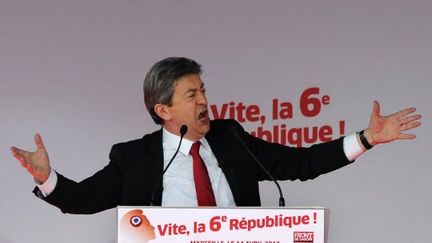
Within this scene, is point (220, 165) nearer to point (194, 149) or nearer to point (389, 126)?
point (194, 149)

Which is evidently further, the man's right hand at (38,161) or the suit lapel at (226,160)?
the suit lapel at (226,160)

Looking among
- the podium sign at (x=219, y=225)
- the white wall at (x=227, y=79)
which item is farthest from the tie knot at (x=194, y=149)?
the white wall at (x=227, y=79)

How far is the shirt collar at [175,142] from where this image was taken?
9.16 feet

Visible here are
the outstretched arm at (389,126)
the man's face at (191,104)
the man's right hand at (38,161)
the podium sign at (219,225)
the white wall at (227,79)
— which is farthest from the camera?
the white wall at (227,79)

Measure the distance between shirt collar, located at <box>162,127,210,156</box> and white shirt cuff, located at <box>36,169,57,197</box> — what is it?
40 cm

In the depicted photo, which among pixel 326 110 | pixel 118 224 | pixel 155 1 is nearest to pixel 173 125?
pixel 118 224

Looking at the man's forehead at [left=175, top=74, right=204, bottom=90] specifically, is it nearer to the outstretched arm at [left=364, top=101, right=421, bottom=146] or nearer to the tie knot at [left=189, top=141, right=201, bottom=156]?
the tie knot at [left=189, top=141, right=201, bottom=156]

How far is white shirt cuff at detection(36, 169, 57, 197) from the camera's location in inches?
101

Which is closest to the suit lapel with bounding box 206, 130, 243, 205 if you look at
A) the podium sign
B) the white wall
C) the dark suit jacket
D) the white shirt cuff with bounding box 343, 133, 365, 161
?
the dark suit jacket

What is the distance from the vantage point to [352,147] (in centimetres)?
271

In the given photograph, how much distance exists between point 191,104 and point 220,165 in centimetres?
21

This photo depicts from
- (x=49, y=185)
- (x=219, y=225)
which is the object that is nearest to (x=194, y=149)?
(x=49, y=185)

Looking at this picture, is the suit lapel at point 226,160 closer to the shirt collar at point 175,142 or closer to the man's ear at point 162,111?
the shirt collar at point 175,142

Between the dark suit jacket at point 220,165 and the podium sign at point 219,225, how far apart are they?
0.43 meters
